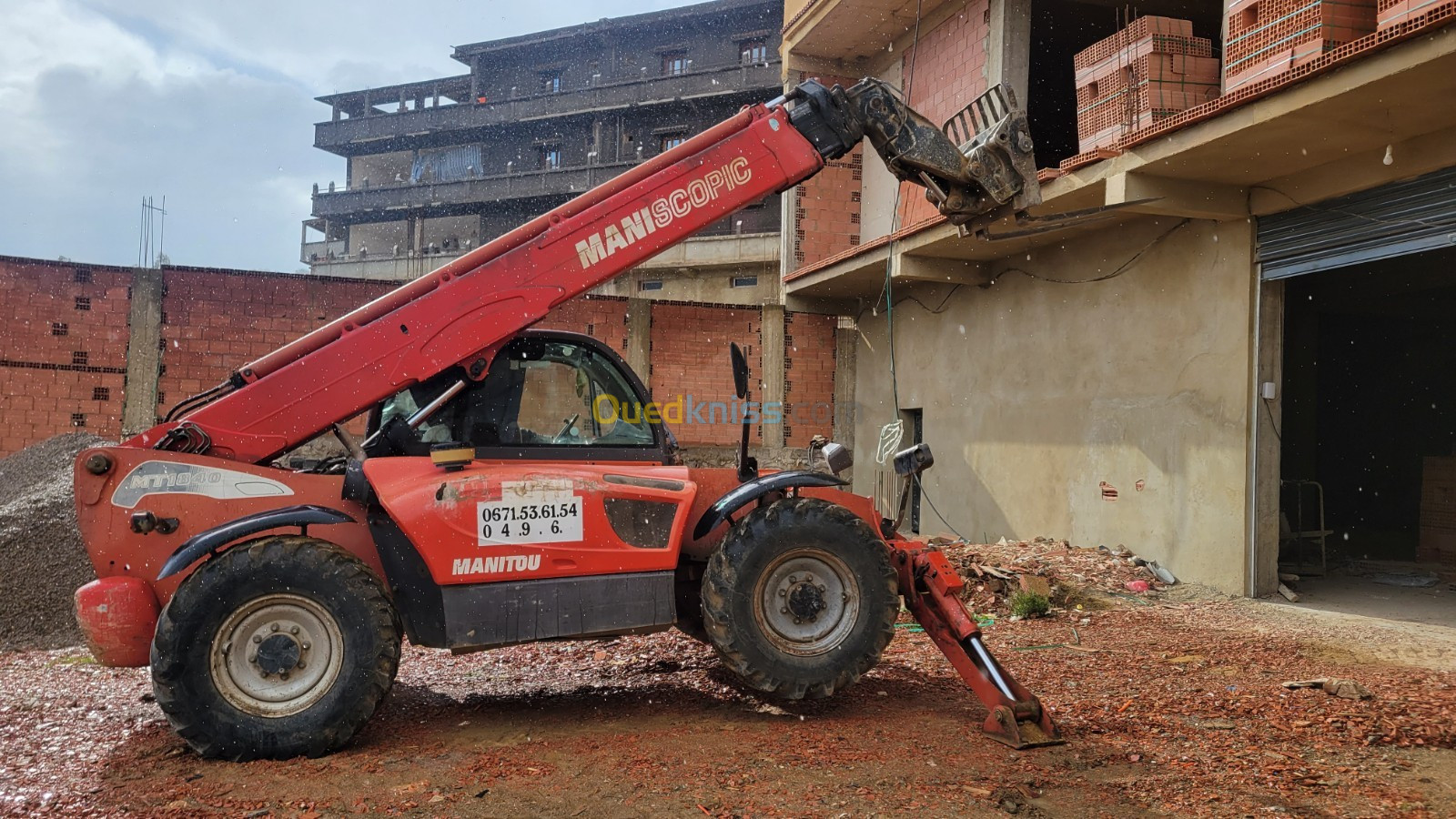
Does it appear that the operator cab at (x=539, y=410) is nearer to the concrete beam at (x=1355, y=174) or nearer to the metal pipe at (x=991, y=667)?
the metal pipe at (x=991, y=667)

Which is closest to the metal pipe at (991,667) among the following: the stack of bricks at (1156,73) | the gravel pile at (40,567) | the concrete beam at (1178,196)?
the concrete beam at (1178,196)

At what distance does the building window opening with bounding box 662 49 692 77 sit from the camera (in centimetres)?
3822

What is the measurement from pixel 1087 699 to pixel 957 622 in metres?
1.16

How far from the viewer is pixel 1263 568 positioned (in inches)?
387

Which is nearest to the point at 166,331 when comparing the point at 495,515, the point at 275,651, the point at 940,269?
the point at 940,269

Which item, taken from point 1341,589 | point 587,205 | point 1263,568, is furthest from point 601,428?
point 1341,589

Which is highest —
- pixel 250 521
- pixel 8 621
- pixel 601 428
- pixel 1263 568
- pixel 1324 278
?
pixel 1324 278

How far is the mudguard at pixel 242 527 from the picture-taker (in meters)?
4.88

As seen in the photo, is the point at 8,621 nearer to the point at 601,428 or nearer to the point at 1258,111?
the point at 601,428

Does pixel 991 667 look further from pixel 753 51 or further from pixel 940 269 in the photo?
pixel 753 51

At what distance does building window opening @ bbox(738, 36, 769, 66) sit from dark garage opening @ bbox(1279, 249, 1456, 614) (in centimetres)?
2557

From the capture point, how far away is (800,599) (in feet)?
18.3

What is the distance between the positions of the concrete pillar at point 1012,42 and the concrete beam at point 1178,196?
3955 mm

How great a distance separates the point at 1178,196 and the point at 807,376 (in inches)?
375
